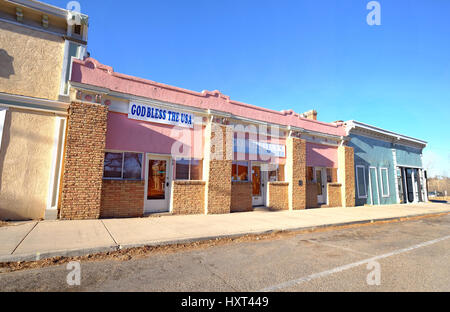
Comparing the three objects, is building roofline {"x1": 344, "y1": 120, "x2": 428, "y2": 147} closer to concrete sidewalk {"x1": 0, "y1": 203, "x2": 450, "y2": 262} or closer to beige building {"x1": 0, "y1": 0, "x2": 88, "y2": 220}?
concrete sidewalk {"x1": 0, "y1": 203, "x2": 450, "y2": 262}

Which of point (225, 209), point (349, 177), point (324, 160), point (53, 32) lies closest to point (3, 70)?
point (53, 32)

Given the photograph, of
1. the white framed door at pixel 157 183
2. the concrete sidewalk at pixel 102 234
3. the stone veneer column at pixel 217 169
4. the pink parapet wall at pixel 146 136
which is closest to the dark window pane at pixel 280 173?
the stone veneer column at pixel 217 169

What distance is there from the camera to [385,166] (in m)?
19.0

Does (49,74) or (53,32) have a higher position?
(53,32)

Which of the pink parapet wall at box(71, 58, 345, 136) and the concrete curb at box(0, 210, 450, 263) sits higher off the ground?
the pink parapet wall at box(71, 58, 345, 136)

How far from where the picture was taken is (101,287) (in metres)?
3.29

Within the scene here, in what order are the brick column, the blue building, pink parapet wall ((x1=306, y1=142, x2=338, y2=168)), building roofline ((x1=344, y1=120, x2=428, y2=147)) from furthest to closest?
the blue building < building roofline ((x1=344, y1=120, x2=428, y2=147)) < pink parapet wall ((x1=306, y1=142, x2=338, y2=168)) < the brick column

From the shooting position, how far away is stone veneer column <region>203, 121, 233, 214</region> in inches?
405

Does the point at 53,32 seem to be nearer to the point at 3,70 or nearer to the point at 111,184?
the point at 3,70

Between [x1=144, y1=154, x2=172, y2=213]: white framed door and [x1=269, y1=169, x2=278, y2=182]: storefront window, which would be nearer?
[x1=144, y1=154, x2=172, y2=213]: white framed door

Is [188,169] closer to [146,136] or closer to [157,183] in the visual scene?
[157,183]

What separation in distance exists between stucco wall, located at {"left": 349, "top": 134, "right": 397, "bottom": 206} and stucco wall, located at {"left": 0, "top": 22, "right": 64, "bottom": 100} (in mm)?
17524

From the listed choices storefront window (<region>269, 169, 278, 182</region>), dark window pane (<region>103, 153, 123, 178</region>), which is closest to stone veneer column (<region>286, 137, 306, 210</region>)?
storefront window (<region>269, 169, 278, 182</region>)

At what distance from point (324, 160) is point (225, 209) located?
816 cm
